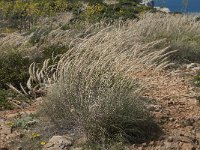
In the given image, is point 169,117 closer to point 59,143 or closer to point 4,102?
point 59,143

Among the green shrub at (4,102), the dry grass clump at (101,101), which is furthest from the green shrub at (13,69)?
the dry grass clump at (101,101)

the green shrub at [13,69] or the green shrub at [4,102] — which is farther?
the green shrub at [13,69]

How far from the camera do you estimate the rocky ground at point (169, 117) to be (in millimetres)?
4590

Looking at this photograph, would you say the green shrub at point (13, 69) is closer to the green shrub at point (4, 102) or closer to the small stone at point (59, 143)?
the green shrub at point (4, 102)

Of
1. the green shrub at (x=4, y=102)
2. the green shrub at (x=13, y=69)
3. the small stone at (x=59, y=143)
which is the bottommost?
the green shrub at (x=4, y=102)

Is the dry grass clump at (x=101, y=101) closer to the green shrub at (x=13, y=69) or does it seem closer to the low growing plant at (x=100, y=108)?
the low growing plant at (x=100, y=108)

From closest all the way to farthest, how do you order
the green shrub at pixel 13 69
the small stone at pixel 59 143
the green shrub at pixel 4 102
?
the small stone at pixel 59 143 → the green shrub at pixel 4 102 → the green shrub at pixel 13 69

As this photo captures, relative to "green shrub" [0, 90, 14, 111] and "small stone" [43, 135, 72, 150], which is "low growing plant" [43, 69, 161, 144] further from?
"green shrub" [0, 90, 14, 111]

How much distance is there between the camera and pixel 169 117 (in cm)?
A: 518

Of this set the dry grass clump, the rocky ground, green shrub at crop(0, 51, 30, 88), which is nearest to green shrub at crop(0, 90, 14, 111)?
the rocky ground

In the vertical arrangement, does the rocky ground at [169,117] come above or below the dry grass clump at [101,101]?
below

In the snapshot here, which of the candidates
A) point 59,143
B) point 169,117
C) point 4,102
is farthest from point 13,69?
point 169,117

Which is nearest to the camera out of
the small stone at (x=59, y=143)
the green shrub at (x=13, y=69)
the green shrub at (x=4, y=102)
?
the small stone at (x=59, y=143)

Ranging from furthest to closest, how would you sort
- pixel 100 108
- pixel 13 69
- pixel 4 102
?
1. pixel 13 69
2. pixel 4 102
3. pixel 100 108
